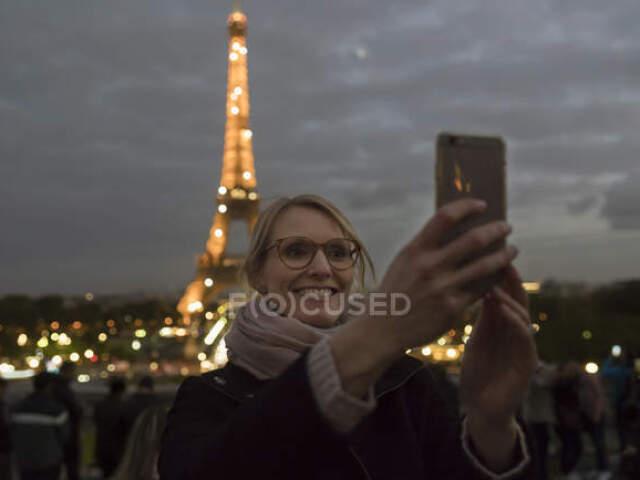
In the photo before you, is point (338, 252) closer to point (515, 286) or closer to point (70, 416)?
point (515, 286)

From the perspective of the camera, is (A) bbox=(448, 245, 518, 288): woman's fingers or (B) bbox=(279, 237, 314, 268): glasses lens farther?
(B) bbox=(279, 237, 314, 268): glasses lens

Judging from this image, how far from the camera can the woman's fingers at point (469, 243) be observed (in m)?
1.06

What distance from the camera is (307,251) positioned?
2.15 m

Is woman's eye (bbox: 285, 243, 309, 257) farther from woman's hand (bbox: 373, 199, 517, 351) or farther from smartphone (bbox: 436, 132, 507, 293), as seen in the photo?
woman's hand (bbox: 373, 199, 517, 351)

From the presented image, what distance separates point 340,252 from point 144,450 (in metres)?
1.41

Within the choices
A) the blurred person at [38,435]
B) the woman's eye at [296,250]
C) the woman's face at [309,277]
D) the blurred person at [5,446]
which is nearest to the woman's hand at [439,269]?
the woman's face at [309,277]

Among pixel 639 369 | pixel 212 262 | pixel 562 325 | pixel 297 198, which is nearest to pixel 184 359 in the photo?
pixel 212 262

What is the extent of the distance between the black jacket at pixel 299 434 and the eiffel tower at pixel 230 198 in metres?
42.0

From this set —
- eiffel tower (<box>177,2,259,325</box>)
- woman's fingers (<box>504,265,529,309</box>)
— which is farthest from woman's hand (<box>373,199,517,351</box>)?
eiffel tower (<box>177,2,259,325</box>)

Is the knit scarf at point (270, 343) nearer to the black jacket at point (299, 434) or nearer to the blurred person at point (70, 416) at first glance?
the black jacket at point (299, 434)

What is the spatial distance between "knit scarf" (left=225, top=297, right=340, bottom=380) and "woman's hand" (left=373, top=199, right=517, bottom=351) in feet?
2.36

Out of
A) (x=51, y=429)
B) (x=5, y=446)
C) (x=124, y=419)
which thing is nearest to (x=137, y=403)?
(x=124, y=419)

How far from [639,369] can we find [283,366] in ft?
28.2

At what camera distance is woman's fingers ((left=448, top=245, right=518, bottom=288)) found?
3.51 ft
